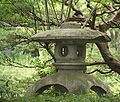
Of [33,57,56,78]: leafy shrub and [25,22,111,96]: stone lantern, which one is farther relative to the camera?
[33,57,56,78]: leafy shrub

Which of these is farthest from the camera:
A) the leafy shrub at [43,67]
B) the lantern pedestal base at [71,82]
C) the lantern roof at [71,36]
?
the leafy shrub at [43,67]

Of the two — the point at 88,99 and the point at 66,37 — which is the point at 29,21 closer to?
the point at 66,37

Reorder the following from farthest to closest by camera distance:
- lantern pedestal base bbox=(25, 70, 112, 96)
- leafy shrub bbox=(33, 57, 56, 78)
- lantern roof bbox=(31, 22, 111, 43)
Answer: leafy shrub bbox=(33, 57, 56, 78) → lantern pedestal base bbox=(25, 70, 112, 96) → lantern roof bbox=(31, 22, 111, 43)

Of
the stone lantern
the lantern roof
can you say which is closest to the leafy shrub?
the stone lantern

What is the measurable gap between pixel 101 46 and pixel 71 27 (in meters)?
2.05

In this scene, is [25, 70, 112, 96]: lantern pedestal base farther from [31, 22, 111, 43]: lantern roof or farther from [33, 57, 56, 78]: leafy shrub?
[33, 57, 56, 78]: leafy shrub

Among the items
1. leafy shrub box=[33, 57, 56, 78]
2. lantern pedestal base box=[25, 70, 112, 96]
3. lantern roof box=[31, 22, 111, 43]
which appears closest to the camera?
lantern roof box=[31, 22, 111, 43]

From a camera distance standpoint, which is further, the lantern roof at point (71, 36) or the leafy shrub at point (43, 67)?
the leafy shrub at point (43, 67)

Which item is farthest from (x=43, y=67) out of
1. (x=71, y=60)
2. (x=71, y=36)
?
(x=71, y=36)

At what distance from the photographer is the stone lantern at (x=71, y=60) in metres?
3.85

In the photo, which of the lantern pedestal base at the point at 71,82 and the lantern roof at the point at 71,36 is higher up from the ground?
the lantern roof at the point at 71,36

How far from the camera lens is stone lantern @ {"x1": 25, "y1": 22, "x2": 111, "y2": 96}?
385 centimetres

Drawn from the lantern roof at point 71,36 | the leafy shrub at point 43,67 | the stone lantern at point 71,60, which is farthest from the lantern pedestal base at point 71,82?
the leafy shrub at point 43,67

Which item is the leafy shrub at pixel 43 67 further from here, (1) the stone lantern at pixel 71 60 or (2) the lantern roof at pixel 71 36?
(2) the lantern roof at pixel 71 36
